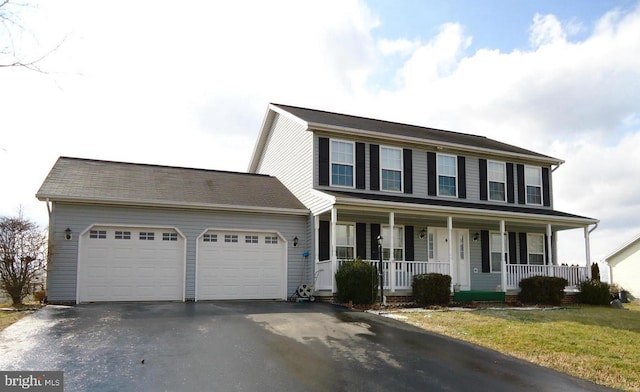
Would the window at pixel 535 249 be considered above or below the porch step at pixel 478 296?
above

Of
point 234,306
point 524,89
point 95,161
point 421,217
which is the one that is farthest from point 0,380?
point 524,89

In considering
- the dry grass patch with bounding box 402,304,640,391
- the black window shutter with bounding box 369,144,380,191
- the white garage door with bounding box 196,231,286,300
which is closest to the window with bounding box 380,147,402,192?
the black window shutter with bounding box 369,144,380,191

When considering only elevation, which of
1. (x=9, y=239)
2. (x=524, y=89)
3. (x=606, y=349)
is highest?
(x=524, y=89)

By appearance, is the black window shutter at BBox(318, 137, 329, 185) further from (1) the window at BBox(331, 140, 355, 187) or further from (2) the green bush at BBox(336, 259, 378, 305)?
(2) the green bush at BBox(336, 259, 378, 305)

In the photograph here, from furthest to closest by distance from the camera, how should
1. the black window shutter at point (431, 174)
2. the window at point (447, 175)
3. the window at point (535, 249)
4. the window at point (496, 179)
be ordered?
1. the window at point (535, 249)
2. the window at point (496, 179)
3. the window at point (447, 175)
4. the black window shutter at point (431, 174)

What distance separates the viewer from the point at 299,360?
24.4ft

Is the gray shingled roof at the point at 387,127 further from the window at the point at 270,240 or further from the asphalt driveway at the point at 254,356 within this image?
the asphalt driveway at the point at 254,356

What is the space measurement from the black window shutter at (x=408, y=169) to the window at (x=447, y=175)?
1.22 metres

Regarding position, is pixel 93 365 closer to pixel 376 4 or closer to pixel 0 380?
pixel 0 380


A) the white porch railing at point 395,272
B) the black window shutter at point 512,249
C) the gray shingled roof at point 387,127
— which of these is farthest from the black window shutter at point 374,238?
the black window shutter at point 512,249

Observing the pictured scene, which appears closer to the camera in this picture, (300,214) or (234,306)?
(234,306)

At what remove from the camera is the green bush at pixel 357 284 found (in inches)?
542

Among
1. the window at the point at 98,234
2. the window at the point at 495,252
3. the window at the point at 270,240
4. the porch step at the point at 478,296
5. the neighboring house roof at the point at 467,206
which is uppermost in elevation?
the neighboring house roof at the point at 467,206

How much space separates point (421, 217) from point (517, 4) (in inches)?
279
